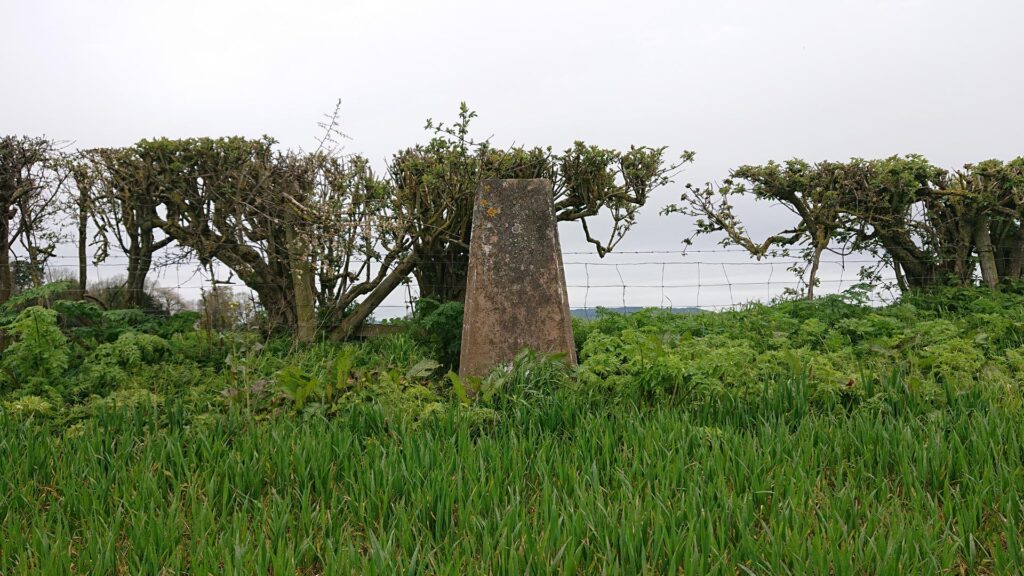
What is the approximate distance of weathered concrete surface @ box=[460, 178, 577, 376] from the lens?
5.99 metres

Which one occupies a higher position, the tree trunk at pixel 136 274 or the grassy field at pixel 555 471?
the tree trunk at pixel 136 274

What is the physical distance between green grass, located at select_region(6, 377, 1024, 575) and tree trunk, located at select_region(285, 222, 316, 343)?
12.3 ft

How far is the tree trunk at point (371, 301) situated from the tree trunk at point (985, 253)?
7.73 m

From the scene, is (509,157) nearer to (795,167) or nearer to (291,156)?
(291,156)

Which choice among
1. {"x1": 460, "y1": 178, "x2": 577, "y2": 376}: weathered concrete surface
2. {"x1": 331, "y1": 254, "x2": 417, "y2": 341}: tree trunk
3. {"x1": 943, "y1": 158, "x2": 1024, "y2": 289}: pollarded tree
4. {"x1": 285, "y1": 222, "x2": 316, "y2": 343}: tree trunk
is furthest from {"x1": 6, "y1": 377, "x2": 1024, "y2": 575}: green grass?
{"x1": 943, "y1": 158, "x2": 1024, "y2": 289}: pollarded tree

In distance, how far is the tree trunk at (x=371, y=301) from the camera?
8.20 metres

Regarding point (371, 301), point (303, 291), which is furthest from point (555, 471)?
point (303, 291)

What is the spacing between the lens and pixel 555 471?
3383mm

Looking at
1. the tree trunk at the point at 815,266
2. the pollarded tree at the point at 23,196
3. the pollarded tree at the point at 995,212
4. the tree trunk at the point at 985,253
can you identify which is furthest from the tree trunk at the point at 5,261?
the tree trunk at the point at 985,253

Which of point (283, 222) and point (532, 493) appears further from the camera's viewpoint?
point (283, 222)

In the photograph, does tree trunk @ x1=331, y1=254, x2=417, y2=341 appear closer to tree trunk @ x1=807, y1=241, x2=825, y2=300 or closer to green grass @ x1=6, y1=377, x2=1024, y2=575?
green grass @ x1=6, y1=377, x2=1024, y2=575

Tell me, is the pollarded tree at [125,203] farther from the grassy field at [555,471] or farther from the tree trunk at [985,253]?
the tree trunk at [985,253]

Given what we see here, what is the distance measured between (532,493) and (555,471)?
0.21 m

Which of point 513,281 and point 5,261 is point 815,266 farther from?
point 5,261
